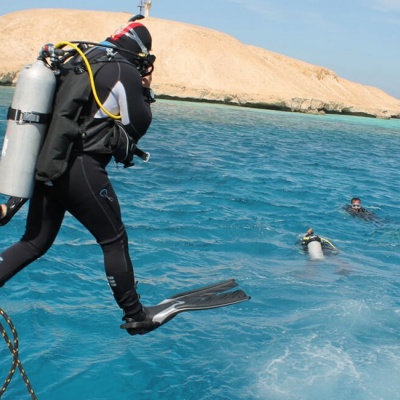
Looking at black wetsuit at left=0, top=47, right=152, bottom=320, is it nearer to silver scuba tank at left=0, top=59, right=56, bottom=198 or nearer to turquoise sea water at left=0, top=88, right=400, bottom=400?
silver scuba tank at left=0, top=59, right=56, bottom=198

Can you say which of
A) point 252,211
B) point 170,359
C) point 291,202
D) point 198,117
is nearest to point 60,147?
point 170,359

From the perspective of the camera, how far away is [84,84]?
3.12m

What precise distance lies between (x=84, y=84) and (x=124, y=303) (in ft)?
4.41

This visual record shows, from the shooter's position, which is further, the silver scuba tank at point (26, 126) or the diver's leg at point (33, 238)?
the diver's leg at point (33, 238)

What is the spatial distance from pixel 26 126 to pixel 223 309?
4025 millimetres

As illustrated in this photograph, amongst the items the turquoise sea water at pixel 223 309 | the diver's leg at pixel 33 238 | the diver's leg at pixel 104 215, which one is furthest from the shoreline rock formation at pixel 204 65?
the diver's leg at pixel 104 215

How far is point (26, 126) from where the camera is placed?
309cm

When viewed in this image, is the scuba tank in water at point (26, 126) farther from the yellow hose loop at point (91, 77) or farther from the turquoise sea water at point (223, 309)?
the turquoise sea water at point (223, 309)

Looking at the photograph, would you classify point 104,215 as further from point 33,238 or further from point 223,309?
point 223,309

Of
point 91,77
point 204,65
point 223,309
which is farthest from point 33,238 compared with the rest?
point 204,65

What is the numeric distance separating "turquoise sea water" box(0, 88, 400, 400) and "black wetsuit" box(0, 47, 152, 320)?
162cm

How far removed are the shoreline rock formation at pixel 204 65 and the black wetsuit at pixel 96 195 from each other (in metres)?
36.9

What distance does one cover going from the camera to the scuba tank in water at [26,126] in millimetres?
3070

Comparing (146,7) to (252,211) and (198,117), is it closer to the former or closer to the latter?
(198,117)
